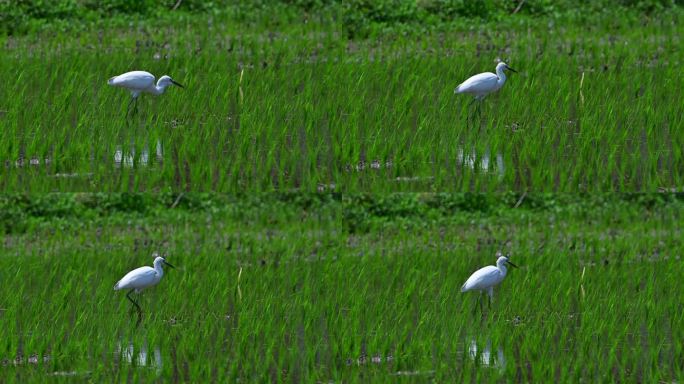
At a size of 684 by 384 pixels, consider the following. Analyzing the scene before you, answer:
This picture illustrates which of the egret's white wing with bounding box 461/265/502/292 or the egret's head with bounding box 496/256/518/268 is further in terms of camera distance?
the egret's head with bounding box 496/256/518/268

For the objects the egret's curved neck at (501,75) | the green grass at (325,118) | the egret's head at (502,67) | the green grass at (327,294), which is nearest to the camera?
the green grass at (327,294)

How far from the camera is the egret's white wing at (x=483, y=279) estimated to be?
12328 millimetres

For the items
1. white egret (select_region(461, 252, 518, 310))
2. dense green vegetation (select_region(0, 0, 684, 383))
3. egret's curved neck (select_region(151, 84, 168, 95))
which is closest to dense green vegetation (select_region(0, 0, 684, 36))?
dense green vegetation (select_region(0, 0, 684, 383))

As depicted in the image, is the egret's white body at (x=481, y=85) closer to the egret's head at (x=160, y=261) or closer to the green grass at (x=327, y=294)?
the green grass at (x=327, y=294)

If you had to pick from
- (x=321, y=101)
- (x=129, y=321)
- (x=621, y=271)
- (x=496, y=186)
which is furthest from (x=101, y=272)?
(x=621, y=271)

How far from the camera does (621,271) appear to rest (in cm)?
1429

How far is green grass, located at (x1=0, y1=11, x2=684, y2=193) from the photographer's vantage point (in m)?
12.3

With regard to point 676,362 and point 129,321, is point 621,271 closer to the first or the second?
point 676,362

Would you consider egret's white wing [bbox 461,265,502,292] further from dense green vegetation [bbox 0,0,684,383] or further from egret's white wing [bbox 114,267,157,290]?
egret's white wing [bbox 114,267,157,290]

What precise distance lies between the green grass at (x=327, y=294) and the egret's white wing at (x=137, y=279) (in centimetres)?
33

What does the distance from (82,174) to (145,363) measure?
5.84 ft

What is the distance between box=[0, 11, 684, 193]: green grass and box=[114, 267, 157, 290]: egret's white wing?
795 millimetres

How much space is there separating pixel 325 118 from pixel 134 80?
5.85ft

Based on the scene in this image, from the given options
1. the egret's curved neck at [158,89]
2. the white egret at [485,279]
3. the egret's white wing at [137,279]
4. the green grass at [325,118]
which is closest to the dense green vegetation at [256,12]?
the green grass at [325,118]
